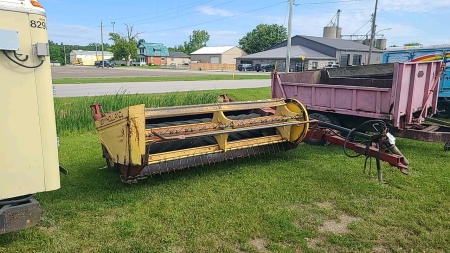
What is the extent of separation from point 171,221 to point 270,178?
1912 mm

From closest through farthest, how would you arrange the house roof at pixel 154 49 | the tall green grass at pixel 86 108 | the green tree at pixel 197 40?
1. the tall green grass at pixel 86 108
2. the house roof at pixel 154 49
3. the green tree at pixel 197 40

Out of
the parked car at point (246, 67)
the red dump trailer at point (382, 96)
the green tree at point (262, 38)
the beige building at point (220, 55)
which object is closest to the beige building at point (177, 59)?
the beige building at point (220, 55)

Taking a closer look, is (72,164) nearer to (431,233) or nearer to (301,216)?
(301,216)

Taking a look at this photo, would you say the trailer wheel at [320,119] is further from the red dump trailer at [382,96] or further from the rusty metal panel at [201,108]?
the rusty metal panel at [201,108]

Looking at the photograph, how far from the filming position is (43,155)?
3225mm

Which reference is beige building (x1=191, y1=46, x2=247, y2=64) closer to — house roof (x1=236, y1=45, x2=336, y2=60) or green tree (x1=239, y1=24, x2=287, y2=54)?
green tree (x1=239, y1=24, x2=287, y2=54)

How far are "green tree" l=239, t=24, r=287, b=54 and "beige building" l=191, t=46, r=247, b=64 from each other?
278 cm

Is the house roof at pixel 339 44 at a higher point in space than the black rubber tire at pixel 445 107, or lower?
higher

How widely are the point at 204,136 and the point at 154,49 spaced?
95.9 m

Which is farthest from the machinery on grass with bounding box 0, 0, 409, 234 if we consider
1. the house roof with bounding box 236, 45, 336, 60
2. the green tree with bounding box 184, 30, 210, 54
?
the green tree with bounding box 184, 30, 210, 54

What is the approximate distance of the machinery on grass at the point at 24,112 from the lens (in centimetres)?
290

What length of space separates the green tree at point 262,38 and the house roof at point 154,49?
23.2 meters

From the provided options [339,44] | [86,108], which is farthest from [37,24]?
[339,44]

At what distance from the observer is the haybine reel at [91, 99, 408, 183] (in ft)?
14.1
